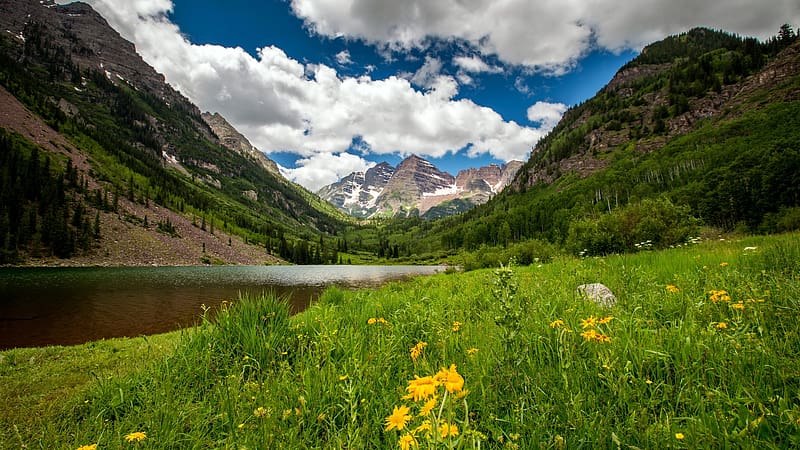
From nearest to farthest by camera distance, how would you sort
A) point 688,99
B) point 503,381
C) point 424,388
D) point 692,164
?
point 424,388, point 503,381, point 692,164, point 688,99

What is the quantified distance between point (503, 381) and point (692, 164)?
501ft

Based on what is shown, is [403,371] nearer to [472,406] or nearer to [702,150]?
[472,406]

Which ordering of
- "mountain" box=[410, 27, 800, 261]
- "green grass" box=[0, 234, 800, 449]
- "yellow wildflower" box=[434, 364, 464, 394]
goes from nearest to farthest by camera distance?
"yellow wildflower" box=[434, 364, 464, 394] → "green grass" box=[0, 234, 800, 449] → "mountain" box=[410, 27, 800, 261]

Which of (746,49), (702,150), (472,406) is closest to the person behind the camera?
(472,406)

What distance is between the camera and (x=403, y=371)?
4090 millimetres

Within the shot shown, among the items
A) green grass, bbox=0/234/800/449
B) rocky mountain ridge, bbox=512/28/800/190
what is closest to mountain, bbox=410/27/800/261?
rocky mountain ridge, bbox=512/28/800/190

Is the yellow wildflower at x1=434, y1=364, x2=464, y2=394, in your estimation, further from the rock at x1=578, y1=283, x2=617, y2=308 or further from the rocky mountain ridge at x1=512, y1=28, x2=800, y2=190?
the rocky mountain ridge at x1=512, y1=28, x2=800, y2=190

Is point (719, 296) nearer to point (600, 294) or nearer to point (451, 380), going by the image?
point (600, 294)

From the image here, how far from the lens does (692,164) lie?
112625mm

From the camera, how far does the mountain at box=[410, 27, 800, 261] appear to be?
33.5m

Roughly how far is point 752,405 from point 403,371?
10.3 feet

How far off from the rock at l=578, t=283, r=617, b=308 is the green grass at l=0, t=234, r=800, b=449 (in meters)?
0.21

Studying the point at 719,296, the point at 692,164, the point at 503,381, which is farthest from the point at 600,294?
the point at 692,164

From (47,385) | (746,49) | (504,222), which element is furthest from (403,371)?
(746,49)
